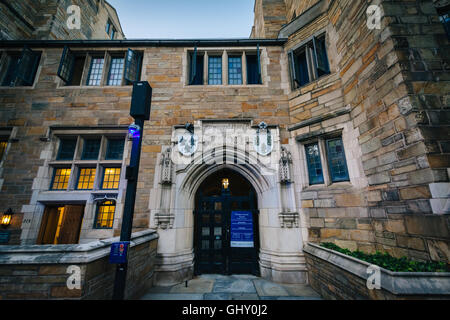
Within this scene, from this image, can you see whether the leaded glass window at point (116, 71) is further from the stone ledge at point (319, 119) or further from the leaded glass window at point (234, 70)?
the stone ledge at point (319, 119)

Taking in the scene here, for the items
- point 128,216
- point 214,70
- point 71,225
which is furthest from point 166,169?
point 214,70

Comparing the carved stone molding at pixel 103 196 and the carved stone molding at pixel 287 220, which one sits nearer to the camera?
the carved stone molding at pixel 287 220

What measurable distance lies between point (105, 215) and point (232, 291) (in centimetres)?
409

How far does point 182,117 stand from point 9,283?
4740 mm

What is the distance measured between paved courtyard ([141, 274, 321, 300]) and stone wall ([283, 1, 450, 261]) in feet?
4.67

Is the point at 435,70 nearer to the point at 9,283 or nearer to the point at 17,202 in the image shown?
the point at 9,283

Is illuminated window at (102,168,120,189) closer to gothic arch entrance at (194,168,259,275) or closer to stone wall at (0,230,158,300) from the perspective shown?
gothic arch entrance at (194,168,259,275)

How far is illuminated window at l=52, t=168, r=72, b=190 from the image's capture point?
533 centimetres

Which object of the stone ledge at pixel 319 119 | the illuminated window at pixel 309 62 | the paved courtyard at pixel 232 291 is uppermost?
the illuminated window at pixel 309 62

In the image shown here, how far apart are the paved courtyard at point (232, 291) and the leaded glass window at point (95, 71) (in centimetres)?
693

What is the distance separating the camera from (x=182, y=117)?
18.6 feet

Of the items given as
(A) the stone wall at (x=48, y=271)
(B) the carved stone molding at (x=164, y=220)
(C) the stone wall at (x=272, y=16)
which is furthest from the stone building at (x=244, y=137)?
(A) the stone wall at (x=48, y=271)

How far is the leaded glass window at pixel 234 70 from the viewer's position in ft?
21.0
